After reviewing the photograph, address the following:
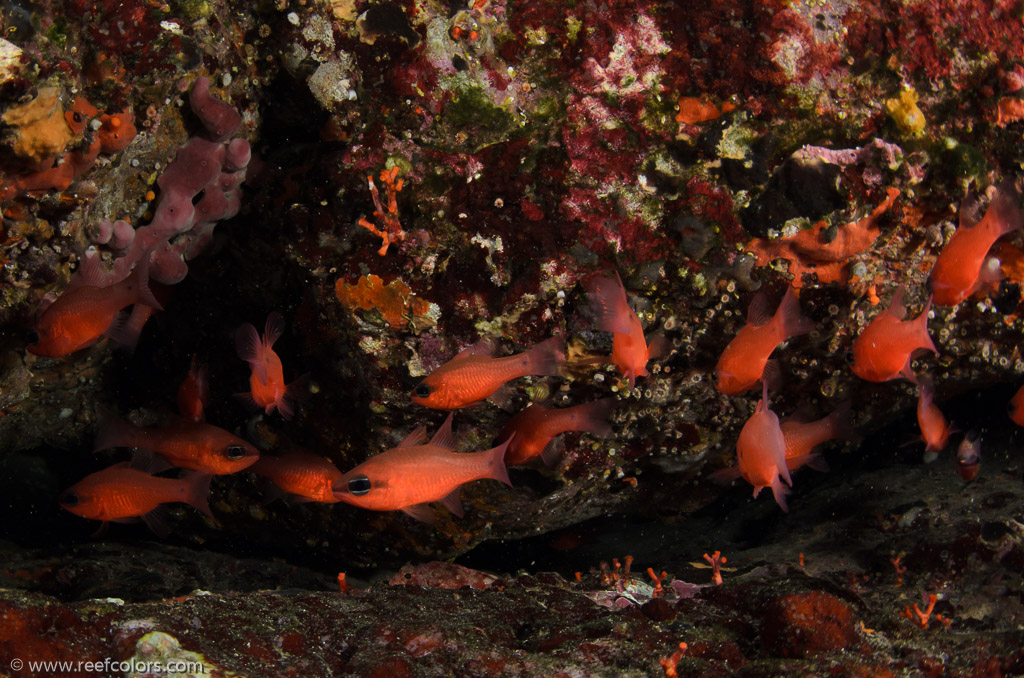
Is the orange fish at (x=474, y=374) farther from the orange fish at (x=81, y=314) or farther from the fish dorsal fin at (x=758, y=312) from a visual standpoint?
the orange fish at (x=81, y=314)

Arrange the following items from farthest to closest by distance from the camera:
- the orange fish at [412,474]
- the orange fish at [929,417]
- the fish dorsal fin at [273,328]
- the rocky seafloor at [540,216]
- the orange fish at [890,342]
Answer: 1. the orange fish at [929,417]
2. the fish dorsal fin at [273,328]
3. the orange fish at [890,342]
4. the orange fish at [412,474]
5. the rocky seafloor at [540,216]

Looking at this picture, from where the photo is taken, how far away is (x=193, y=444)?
3.96m

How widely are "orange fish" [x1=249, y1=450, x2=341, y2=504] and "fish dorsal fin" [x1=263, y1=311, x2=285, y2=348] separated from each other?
782mm

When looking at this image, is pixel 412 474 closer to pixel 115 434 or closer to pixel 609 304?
pixel 609 304

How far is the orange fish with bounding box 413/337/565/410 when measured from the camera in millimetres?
3068

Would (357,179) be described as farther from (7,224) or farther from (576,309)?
(7,224)

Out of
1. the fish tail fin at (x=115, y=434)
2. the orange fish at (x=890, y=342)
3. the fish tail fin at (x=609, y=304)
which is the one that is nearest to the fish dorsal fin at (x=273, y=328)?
the fish tail fin at (x=115, y=434)

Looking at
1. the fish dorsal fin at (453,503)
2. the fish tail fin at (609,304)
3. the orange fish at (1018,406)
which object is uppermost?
the fish tail fin at (609,304)

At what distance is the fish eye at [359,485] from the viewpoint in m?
2.99

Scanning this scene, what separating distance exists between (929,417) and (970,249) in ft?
5.05

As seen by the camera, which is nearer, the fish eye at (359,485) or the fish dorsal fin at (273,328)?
the fish eye at (359,485)

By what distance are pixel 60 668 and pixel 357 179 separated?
2.56 meters

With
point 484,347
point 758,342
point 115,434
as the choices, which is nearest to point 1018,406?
point 758,342

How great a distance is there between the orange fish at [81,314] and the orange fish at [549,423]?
221 centimetres
